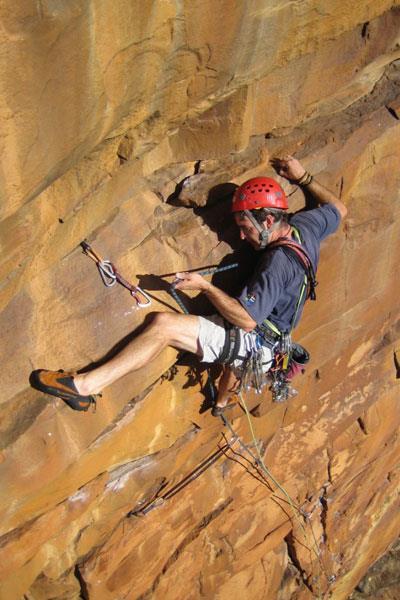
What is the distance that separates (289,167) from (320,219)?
453 mm

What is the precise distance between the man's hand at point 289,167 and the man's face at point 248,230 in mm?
649

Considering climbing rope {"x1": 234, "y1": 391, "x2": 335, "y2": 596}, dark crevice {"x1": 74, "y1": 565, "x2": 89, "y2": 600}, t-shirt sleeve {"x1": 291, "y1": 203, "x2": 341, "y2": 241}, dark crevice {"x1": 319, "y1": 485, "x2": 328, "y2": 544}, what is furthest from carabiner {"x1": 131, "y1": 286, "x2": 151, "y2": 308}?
dark crevice {"x1": 319, "y1": 485, "x2": 328, "y2": 544}

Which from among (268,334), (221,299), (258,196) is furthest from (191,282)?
(268,334)

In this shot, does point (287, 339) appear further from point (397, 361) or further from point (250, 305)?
point (397, 361)

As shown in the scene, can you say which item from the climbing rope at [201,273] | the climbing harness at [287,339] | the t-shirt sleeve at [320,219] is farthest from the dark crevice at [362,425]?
the climbing rope at [201,273]

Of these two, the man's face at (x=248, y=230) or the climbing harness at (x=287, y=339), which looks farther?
the climbing harness at (x=287, y=339)

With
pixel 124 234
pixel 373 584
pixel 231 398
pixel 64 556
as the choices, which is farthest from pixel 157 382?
pixel 373 584

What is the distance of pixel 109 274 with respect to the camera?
4.10m

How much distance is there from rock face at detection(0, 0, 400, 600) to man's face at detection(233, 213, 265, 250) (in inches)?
10.0

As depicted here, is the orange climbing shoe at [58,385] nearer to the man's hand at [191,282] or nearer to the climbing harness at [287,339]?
the man's hand at [191,282]

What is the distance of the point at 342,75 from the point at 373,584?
28.6 ft

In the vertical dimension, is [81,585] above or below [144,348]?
below

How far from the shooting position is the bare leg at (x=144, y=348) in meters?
4.06

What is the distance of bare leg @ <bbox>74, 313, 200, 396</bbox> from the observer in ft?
13.3
